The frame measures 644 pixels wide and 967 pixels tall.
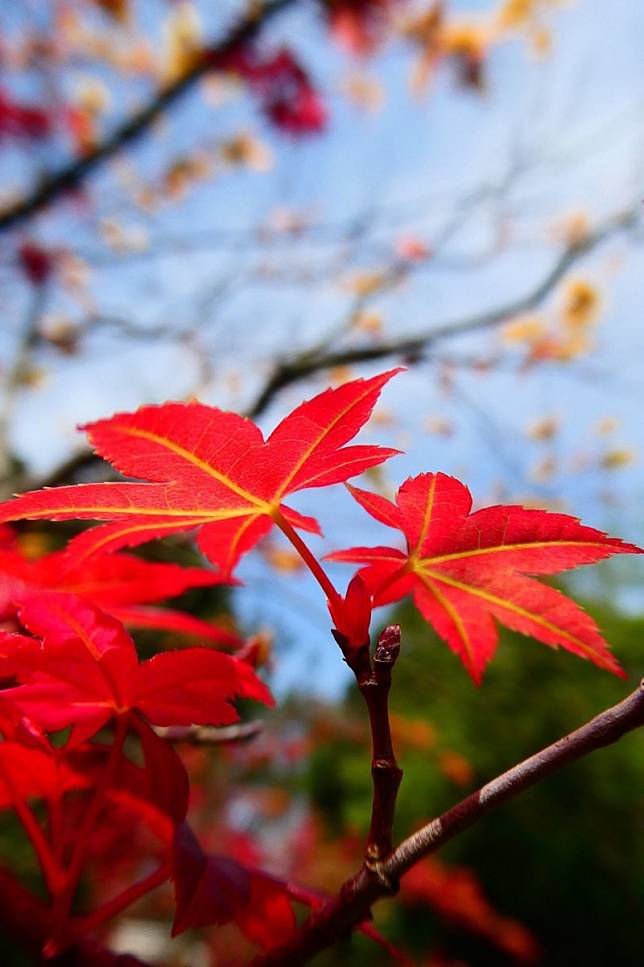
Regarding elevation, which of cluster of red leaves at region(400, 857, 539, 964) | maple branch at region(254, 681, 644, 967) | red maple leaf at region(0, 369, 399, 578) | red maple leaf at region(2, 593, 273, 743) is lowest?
cluster of red leaves at region(400, 857, 539, 964)

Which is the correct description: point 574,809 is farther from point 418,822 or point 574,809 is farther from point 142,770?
point 142,770

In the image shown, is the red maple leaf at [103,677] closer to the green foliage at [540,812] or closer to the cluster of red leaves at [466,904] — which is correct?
the green foliage at [540,812]

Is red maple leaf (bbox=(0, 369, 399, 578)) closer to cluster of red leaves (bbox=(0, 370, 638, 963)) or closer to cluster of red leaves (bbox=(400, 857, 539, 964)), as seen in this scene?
cluster of red leaves (bbox=(0, 370, 638, 963))

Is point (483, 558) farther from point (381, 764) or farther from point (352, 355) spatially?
point (352, 355)

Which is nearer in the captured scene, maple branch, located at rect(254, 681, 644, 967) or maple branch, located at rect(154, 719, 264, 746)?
maple branch, located at rect(254, 681, 644, 967)

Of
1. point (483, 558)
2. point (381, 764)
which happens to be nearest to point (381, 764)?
point (381, 764)

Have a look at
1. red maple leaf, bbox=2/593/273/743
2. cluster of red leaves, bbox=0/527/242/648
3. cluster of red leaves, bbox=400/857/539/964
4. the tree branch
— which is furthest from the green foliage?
red maple leaf, bbox=2/593/273/743
